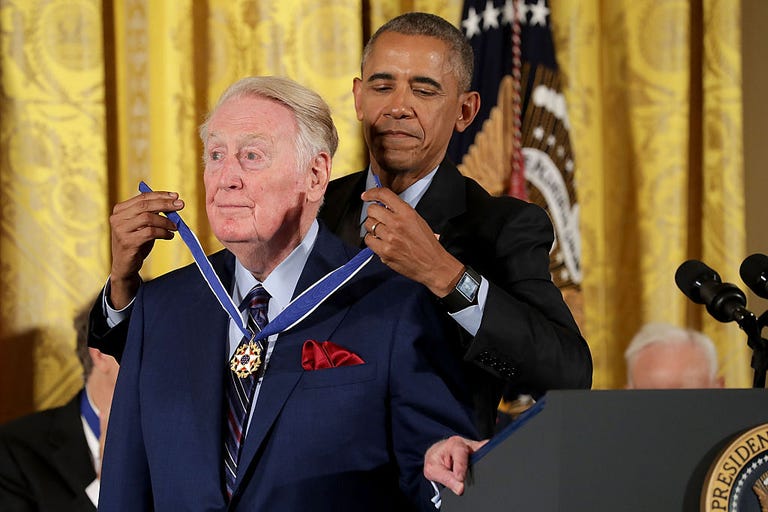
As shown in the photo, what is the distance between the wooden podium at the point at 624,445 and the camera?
1239 millimetres

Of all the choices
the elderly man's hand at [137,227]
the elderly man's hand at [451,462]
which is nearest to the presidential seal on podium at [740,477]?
the elderly man's hand at [451,462]

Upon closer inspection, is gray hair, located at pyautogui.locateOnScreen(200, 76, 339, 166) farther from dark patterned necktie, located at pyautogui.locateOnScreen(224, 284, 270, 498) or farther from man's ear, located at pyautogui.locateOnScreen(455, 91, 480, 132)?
man's ear, located at pyautogui.locateOnScreen(455, 91, 480, 132)

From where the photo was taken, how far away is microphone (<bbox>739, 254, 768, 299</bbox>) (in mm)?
1805

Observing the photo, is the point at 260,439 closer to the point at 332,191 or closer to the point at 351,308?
the point at 351,308

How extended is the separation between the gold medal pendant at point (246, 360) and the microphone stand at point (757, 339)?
29.2 inches

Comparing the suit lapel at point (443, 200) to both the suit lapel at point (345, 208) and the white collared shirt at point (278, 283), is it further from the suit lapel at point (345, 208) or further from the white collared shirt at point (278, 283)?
the white collared shirt at point (278, 283)

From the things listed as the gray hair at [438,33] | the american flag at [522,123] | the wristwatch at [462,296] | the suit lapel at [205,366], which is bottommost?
the suit lapel at [205,366]

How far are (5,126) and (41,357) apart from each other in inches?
31.8

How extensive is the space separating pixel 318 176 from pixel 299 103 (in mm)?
122

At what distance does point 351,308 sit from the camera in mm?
1811

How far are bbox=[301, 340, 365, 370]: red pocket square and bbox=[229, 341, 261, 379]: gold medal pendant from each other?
71 mm

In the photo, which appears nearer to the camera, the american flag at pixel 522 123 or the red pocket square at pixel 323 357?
the red pocket square at pixel 323 357

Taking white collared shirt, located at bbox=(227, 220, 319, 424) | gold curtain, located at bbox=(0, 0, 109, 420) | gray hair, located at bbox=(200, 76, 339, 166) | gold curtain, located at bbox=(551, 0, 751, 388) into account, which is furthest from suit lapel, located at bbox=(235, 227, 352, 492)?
gold curtain, located at bbox=(551, 0, 751, 388)

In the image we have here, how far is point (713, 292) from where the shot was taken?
186 centimetres
